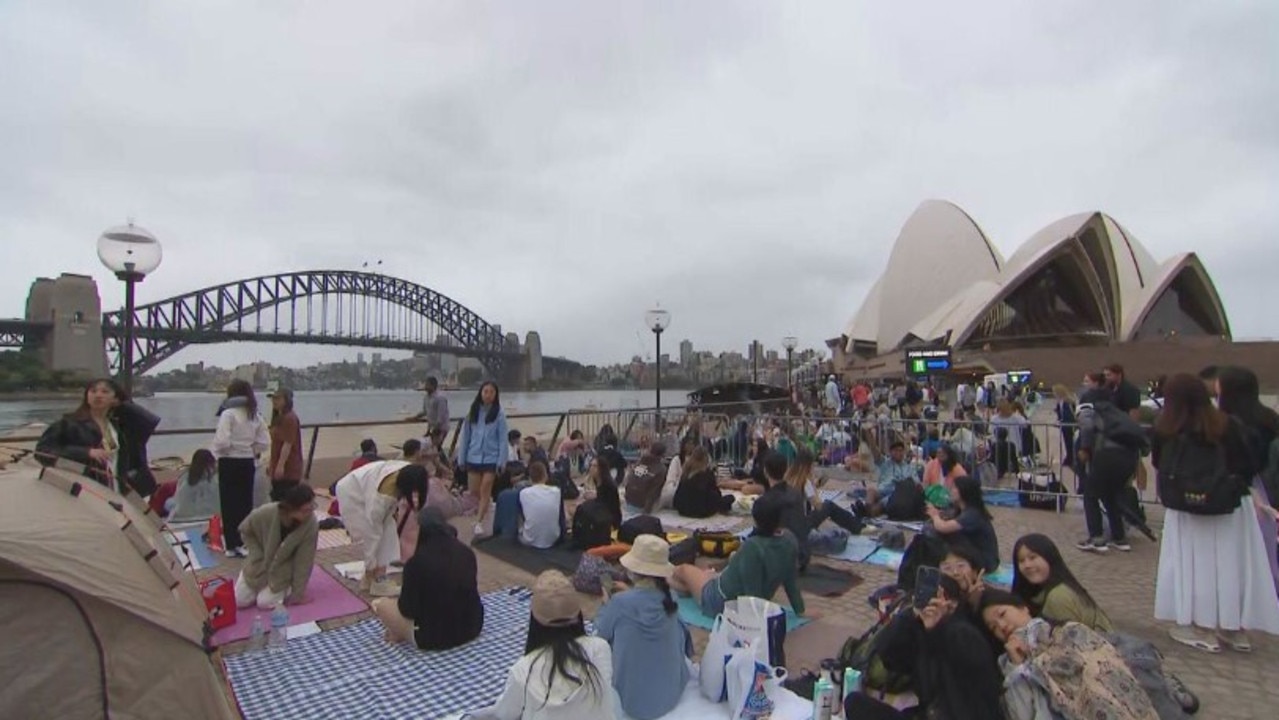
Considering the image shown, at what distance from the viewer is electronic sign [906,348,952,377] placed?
30.0 meters

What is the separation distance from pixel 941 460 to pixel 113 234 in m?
8.91

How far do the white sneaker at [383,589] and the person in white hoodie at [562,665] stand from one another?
116 inches

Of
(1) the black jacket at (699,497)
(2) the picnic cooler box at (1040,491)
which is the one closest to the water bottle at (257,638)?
(1) the black jacket at (699,497)

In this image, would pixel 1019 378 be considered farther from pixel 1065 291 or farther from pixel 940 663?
pixel 940 663

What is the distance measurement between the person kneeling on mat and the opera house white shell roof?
156 ft

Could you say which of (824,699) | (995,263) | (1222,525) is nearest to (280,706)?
(824,699)

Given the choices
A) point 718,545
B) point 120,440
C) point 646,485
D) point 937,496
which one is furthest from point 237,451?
point 937,496

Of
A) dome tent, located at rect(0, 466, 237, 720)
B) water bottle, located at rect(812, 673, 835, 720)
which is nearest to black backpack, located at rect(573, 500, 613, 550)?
water bottle, located at rect(812, 673, 835, 720)

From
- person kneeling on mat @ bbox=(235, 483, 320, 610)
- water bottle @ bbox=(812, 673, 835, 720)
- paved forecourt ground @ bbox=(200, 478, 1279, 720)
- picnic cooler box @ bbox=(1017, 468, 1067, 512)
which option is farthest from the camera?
picnic cooler box @ bbox=(1017, 468, 1067, 512)

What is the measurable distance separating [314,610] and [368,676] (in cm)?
151

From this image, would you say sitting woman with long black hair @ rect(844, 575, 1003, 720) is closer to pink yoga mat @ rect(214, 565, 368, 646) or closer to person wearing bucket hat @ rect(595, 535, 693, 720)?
person wearing bucket hat @ rect(595, 535, 693, 720)

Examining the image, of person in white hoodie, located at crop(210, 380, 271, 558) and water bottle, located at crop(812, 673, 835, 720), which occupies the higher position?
person in white hoodie, located at crop(210, 380, 271, 558)

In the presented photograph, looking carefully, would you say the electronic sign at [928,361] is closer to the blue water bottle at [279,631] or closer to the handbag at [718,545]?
the handbag at [718,545]

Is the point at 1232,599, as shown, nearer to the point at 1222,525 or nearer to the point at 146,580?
the point at 1222,525
